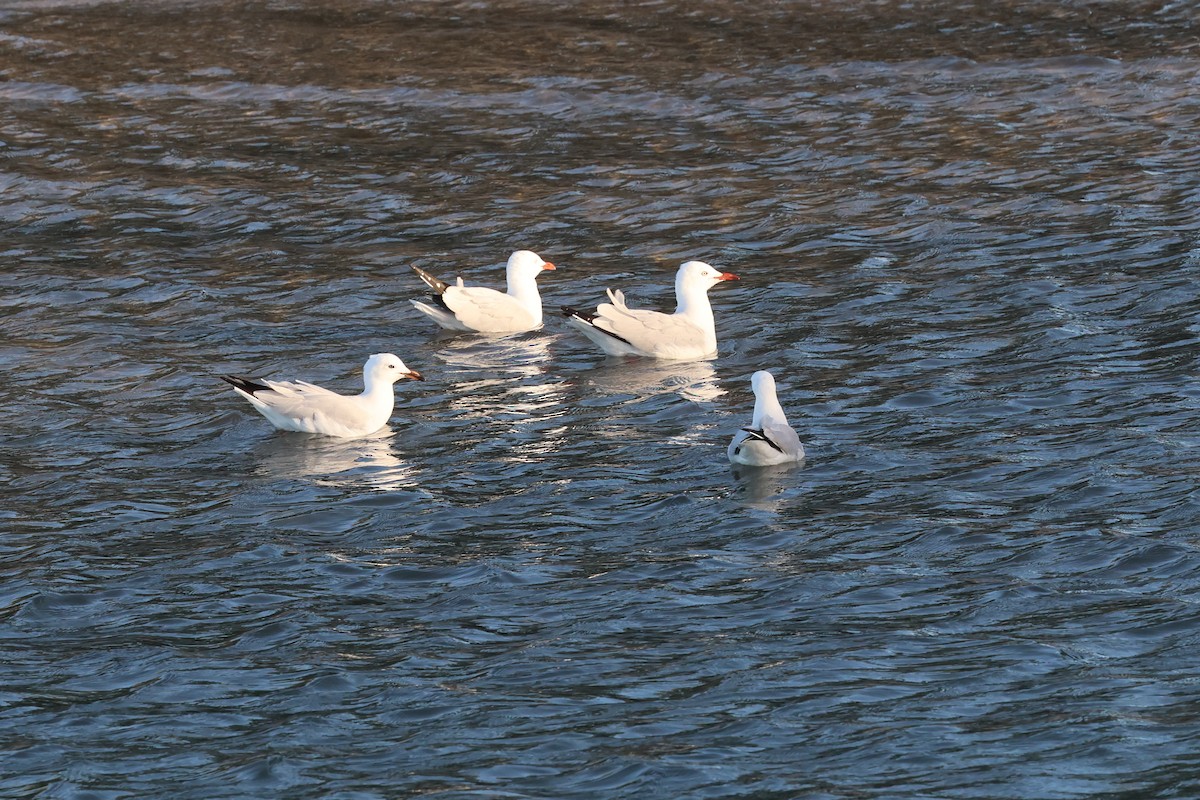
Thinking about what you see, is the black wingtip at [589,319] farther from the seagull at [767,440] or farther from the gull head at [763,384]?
the seagull at [767,440]

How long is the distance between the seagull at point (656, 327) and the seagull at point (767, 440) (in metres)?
2.99

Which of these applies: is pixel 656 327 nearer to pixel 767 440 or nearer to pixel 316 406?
pixel 316 406

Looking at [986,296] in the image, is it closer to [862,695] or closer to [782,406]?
[782,406]

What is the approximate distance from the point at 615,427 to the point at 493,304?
11.4 feet

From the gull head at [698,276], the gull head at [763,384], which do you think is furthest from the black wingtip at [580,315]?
the gull head at [763,384]

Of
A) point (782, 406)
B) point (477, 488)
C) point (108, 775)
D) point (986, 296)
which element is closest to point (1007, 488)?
point (782, 406)

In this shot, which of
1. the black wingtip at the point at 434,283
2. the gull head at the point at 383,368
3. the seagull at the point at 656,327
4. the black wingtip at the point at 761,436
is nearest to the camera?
the black wingtip at the point at 761,436

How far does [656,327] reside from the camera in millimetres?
16016

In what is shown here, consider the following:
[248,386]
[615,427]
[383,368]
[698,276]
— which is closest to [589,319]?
[698,276]

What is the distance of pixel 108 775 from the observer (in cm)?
841

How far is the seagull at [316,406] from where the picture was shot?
45.9 ft

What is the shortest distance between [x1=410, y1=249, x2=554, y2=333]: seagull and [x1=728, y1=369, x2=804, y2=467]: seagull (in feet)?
15.4

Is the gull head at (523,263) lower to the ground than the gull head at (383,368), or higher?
higher

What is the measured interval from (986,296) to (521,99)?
424 inches
